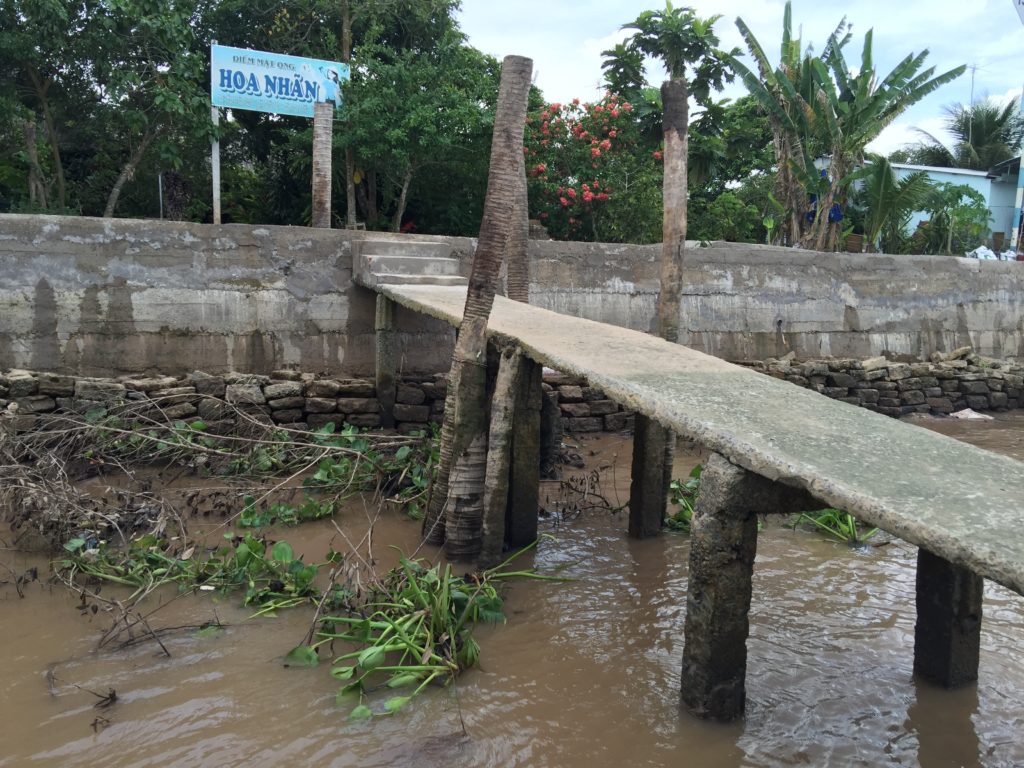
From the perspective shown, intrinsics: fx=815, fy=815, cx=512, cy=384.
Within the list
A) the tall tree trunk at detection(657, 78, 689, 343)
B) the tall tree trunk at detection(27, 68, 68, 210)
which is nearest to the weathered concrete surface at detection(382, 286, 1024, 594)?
the tall tree trunk at detection(657, 78, 689, 343)

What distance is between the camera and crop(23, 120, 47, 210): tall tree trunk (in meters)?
9.84

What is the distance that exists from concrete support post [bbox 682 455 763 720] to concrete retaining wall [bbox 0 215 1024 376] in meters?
4.96

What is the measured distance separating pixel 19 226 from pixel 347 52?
6819 mm

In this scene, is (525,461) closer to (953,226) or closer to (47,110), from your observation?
(47,110)

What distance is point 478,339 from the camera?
4250 mm

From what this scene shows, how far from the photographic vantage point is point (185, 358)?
268 inches

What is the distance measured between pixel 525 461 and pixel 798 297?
231 inches

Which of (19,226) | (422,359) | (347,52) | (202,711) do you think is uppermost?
(347,52)

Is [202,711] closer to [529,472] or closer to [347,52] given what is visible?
[529,472]

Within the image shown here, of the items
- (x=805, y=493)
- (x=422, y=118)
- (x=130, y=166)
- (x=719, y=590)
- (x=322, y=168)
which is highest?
(x=422, y=118)

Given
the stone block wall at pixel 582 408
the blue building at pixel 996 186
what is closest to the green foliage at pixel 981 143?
the blue building at pixel 996 186

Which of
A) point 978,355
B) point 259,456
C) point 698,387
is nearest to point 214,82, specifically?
point 259,456

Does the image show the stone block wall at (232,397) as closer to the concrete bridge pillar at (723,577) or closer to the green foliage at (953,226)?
the concrete bridge pillar at (723,577)

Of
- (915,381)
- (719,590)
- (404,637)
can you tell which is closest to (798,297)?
(915,381)
